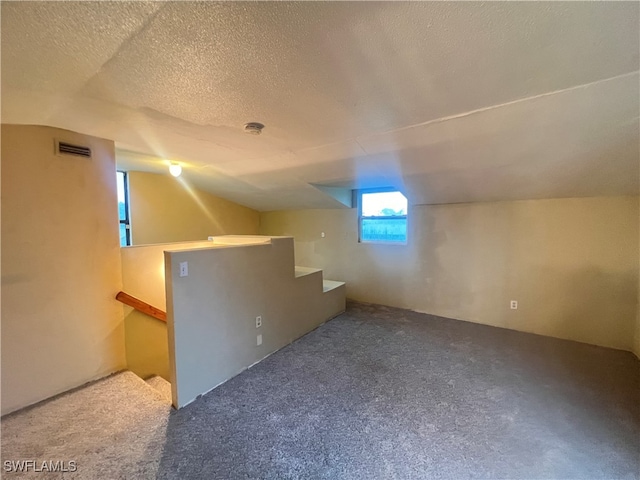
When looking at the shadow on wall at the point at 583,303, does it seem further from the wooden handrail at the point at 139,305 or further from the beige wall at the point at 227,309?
the wooden handrail at the point at 139,305

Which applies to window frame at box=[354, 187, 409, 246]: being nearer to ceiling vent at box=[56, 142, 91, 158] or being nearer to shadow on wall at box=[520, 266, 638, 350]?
shadow on wall at box=[520, 266, 638, 350]

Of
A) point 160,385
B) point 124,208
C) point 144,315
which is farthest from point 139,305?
point 124,208

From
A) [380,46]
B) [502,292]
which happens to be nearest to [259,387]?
[380,46]

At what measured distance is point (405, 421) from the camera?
6.57 ft

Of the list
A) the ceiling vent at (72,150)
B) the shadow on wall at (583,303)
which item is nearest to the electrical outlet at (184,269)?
the ceiling vent at (72,150)

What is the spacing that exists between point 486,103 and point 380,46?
0.97 meters

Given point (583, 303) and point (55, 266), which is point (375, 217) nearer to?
point (583, 303)

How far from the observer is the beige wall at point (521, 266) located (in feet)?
10.0

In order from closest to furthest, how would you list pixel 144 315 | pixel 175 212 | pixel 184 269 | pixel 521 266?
pixel 184 269
pixel 144 315
pixel 521 266
pixel 175 212

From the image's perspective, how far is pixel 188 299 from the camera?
2223 mm

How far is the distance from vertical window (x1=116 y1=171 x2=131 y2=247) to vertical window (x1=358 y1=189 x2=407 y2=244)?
13.0 feet

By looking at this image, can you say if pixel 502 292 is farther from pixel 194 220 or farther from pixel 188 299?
pixel 194 220

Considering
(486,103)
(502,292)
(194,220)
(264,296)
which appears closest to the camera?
(486,103)

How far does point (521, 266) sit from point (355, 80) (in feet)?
11.2
